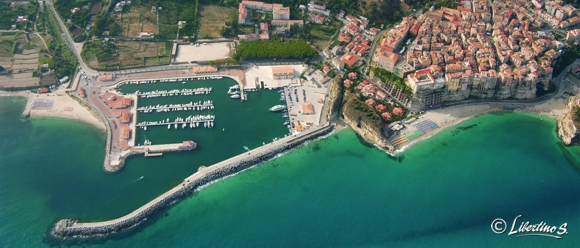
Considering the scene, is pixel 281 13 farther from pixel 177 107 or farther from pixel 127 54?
pixel 177 107

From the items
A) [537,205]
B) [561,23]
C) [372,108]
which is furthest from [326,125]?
[561,23]

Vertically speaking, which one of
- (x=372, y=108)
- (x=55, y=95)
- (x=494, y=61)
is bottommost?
(x=55, y=95)

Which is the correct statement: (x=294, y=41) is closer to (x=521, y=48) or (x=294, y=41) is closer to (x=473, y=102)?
(x=473, y=102)

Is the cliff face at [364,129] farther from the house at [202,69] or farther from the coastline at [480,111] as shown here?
the house at [202,69]

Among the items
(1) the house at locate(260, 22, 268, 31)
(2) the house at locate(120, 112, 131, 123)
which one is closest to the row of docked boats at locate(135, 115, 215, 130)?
(2) the house at locate(120, 112, 131, 123)

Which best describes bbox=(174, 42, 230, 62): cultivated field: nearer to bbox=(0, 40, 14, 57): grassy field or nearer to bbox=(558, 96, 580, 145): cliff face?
bbox=(0, 40, 14, 57): grassy field
